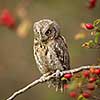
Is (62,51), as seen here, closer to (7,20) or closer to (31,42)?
(7,20)

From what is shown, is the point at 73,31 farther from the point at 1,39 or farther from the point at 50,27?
the point at 50,27

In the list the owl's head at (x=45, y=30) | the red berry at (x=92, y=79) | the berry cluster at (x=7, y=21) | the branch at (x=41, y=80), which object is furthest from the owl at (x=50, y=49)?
the berry cluster at (x=7, y=21)

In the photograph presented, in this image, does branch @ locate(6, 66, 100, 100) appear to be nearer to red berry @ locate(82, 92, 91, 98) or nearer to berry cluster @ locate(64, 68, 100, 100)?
berry cluster @ locate(64, 68, 100, 100)

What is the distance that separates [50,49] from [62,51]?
12cm


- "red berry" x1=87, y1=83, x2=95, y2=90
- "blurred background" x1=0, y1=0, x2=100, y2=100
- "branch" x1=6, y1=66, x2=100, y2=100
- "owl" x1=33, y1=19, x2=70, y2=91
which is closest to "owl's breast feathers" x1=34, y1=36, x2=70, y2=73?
"owl" x1=33, y1=19, x2=70, y2=91

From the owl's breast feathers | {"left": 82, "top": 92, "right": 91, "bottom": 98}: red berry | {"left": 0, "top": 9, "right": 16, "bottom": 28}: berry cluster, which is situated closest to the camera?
{"left": 82, "top": 92, "right": 91, "bottom": 98}: red berry

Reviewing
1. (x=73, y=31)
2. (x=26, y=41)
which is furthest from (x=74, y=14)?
(x=26, y=41)

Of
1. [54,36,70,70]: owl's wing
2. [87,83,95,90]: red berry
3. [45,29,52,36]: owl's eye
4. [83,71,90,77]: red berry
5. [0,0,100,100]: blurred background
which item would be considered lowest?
[0,0,100,100]: blurred background

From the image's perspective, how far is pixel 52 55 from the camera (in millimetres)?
7965

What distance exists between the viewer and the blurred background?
12.2m

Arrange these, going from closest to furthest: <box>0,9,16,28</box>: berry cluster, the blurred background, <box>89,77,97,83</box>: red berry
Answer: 1. <box>89,77,97,83</box>: red berry
2. <box>0,9,16,28</box>: berry cluster
3. the blurred background

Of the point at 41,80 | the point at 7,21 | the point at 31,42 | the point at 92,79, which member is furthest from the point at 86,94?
the point at 31,42

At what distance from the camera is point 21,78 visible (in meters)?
13.6

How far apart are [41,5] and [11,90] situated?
1460 millimetres
